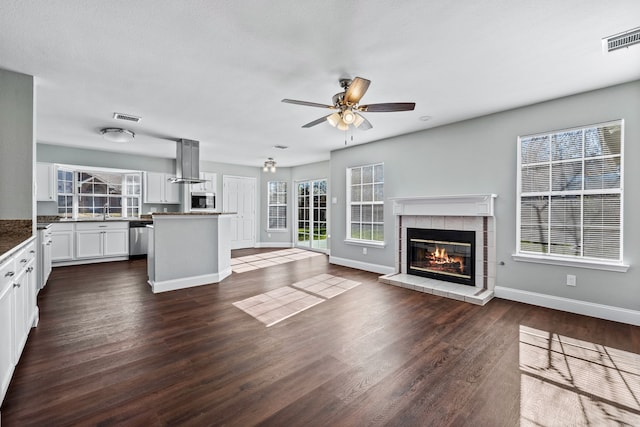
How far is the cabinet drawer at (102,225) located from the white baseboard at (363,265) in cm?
489

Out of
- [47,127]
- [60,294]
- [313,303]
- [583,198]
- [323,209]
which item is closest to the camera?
[583,198]

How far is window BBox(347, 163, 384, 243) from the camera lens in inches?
219

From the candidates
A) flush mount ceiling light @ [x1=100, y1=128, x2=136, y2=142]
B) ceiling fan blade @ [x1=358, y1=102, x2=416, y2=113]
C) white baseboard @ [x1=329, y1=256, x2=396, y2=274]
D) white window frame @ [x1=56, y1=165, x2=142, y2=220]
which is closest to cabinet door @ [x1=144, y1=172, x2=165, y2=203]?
white window frame @ [x1=56, y1=165, x2=142, y2=220]

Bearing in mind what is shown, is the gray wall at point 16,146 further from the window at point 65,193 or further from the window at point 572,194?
the window at point 572,194

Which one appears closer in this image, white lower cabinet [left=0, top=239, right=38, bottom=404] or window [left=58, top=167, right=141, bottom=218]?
white lower cabinet [left=0, top=239, right=38, bottom=404]

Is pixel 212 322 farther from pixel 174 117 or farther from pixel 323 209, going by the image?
pixel 323 209

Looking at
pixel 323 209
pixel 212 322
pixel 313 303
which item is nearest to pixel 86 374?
pixel 212 322

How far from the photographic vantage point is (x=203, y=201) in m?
7.84

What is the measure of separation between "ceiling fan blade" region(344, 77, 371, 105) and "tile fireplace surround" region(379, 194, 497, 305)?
2.42 meters

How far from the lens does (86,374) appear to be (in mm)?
2117

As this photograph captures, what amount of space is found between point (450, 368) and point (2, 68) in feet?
16.2

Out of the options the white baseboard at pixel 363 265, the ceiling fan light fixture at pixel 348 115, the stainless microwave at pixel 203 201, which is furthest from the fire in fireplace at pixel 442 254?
the stainless microwave at pixel 203 201

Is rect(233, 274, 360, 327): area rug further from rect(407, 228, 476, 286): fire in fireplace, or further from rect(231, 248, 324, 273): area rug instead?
rect(231, 248, 324, 273): area rug

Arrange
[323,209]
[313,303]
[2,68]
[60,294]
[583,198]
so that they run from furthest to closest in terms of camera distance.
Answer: [323,209] → [60,294] → [313,303] → [583,198] → [2,68]
